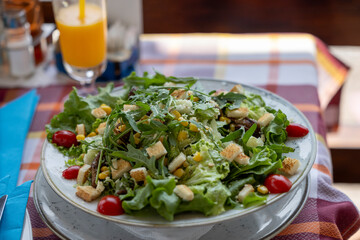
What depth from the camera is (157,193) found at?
1254 millimetres

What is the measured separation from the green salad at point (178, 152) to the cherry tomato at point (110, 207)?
0.01 meters

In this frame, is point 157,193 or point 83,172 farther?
point 83,172

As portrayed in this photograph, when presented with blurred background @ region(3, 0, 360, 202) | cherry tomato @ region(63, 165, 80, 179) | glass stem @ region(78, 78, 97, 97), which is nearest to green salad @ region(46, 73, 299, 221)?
cherry tomato @ region(63, 165, 80, 179)

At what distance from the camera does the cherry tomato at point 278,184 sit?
131 cm

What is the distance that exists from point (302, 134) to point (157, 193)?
1.91 ft

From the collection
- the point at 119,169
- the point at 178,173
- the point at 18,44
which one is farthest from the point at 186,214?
the point at 18,44

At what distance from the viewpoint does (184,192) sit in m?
1.26

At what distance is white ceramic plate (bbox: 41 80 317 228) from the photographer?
1234mm

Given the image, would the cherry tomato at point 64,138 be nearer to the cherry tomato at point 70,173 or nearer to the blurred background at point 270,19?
the cherry tomato at point 70,173

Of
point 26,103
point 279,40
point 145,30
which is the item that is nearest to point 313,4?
point 145,30

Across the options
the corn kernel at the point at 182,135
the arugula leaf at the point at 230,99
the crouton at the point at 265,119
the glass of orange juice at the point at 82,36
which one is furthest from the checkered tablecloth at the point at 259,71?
the corn kernel at the point at 182,135

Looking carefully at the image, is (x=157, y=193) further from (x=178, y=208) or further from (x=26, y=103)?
(x=26, y=103)

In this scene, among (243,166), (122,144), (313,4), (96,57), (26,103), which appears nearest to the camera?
(243,166)

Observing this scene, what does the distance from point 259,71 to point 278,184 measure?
119cm
